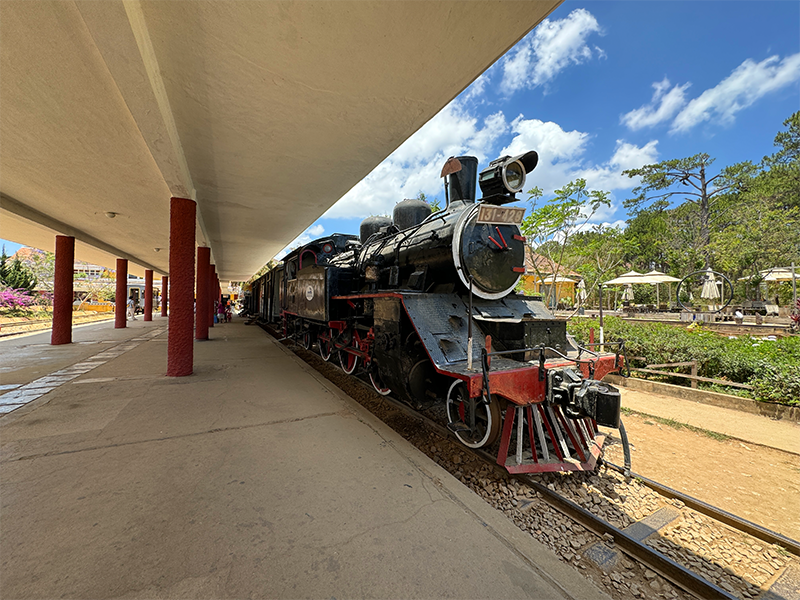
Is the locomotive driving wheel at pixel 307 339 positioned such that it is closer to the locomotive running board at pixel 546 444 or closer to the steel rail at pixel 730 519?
the locomotive running board at pixel 546 444

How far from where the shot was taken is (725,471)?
3.38 m

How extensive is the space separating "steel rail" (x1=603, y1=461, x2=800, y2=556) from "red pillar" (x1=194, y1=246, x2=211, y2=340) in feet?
37.2

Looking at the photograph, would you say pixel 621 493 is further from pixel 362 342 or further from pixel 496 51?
pixel 496 51

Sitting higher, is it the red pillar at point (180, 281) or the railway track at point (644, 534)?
the red pillar at point (180, 281)

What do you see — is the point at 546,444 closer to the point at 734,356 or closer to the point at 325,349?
the point at 325,349

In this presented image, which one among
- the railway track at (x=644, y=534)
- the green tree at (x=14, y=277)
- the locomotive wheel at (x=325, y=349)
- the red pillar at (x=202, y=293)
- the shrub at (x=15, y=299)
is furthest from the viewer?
the green tree at (x=14, y=277)

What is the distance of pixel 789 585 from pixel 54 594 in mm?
3991

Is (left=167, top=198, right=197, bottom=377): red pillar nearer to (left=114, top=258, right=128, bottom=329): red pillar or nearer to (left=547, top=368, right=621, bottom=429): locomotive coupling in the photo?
(left=547, top=368, right=621, bottom=429): locomotive coupling

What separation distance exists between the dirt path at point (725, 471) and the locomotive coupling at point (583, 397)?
4.35 feet

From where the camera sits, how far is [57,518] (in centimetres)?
200

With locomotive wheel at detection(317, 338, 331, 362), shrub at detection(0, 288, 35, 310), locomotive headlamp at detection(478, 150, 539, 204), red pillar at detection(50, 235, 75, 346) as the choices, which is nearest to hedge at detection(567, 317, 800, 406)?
locomotive headlamp at detection(478, 150, 539, 204)

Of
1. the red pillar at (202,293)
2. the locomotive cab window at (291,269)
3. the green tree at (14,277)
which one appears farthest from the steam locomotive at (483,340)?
the green tree at (14,277)

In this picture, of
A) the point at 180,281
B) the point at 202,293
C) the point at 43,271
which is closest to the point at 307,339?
the point at 180,281

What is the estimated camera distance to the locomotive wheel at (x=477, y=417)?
3104 millimetres
